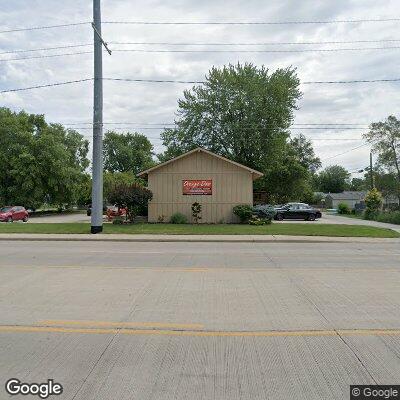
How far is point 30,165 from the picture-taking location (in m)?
50.1

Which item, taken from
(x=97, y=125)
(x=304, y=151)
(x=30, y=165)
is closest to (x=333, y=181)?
(x=304, y=151)

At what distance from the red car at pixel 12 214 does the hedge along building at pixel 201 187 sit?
14954 millimetres

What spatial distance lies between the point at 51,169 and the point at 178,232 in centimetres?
3341

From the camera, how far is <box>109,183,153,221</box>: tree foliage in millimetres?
26984

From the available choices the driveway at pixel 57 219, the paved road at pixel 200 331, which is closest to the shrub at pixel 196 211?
the driveway at pixel 57 219

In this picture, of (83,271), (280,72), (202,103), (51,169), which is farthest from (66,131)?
(83,271)

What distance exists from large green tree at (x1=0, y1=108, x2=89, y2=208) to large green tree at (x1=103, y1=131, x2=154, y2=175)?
47.9 m

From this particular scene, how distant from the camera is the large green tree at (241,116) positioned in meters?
48.7

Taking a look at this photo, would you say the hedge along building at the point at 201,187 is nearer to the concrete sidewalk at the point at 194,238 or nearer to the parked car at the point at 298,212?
the concrete sidewalk at the point at 194,238

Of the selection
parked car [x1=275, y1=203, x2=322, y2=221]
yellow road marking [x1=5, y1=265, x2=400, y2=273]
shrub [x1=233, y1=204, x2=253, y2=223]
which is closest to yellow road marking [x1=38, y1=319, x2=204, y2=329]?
yellow road marking [x1=5, y1=265, x2=400, y2=273]

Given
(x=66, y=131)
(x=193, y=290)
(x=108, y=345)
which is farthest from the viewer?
(x=66, y=131)

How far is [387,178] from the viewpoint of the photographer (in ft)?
164

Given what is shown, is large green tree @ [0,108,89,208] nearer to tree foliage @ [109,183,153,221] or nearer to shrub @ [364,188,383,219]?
tree foliage @ [109,183,153,221]

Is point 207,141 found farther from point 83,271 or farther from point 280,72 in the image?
point 83,271
